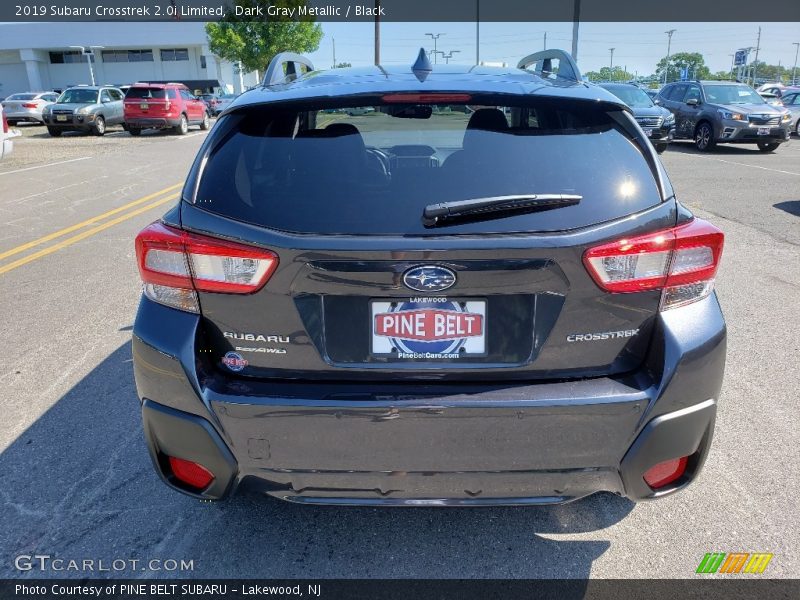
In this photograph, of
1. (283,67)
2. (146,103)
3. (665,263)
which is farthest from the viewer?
(146,103)

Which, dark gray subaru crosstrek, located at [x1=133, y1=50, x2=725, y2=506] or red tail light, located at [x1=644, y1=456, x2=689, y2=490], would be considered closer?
dark gray subaru crosstrek, located at [x1=133, y1=50, x2=725, y2=506]

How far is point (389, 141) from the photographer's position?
2822 millimetres

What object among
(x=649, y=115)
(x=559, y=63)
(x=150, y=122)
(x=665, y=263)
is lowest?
(x=150, y=122)

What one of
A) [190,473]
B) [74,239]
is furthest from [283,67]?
[74,239]

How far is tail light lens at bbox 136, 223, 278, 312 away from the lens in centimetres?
215

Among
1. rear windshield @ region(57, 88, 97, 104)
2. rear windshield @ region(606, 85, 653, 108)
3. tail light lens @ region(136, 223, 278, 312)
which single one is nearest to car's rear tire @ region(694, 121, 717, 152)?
rear windshield @ region(606, 85, 653, 108)

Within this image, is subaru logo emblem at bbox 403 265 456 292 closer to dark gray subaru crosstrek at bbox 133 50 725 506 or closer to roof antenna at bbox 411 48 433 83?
dark gray subaru crosstrek at bbox 133 50 725 506

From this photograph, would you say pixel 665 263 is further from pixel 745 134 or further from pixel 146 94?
pixel 146 94

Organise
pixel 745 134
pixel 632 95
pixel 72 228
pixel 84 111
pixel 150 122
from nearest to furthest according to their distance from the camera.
Answer: pixel 72 228 → pixel 745 134 → pixel 632 95 → pixel 84 111 → pixel 150 122

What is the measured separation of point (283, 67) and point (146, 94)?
942 inches

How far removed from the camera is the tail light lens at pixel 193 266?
7.06 feet

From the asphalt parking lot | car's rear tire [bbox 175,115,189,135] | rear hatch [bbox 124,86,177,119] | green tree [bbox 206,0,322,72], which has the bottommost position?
car's rear tire [bbox 175,115,189,135]

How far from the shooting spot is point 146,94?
24.9 m
